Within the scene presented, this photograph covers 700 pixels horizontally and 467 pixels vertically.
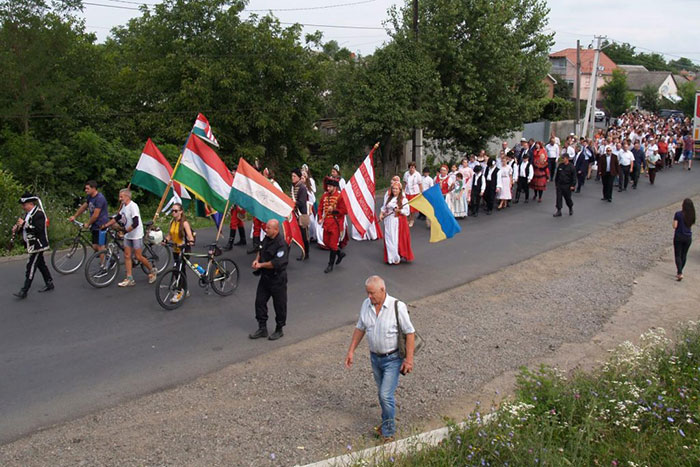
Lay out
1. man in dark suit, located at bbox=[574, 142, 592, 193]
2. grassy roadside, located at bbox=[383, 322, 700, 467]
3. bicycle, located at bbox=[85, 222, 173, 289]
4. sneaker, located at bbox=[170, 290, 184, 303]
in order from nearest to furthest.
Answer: grassy roadside, located at bbox=[383, 322, 700, 467], sneaker, located at bbox=[170, 290, 184, 303], bicycle, located at bbox=[85, 222, 173, 289], man in dark suit, located at bbox=[574, 142, 592, 193]

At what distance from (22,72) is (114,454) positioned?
16525mm

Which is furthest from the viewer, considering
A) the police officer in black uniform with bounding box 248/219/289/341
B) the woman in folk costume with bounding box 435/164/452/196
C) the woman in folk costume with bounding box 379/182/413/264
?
the woman in folk costume with bounding box 435/164/452/196

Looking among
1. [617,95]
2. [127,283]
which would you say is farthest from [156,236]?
[617,95]

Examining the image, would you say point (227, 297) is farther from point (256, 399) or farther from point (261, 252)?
point (256, 399)

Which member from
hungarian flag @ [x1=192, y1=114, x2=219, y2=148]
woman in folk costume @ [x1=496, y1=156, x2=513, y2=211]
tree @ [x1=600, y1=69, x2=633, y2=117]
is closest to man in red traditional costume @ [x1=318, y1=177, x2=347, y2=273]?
hungarian flag @ [x1=192, y1=114, x2=219, y2=148]

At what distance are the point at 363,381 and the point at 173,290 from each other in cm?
387

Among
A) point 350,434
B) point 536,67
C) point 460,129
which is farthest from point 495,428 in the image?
point 536,67

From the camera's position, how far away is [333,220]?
11789 mm

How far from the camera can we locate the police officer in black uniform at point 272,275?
27.7ft

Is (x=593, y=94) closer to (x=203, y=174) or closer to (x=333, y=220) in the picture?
(x=333, y=220)

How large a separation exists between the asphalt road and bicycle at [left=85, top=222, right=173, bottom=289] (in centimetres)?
24

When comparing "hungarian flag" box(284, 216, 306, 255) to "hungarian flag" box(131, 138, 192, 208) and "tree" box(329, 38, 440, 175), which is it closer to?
"hungarian flag" box(131, 138, 192, 208)

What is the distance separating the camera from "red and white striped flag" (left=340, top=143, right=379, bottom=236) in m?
11.8

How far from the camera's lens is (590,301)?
1048 centimetres
